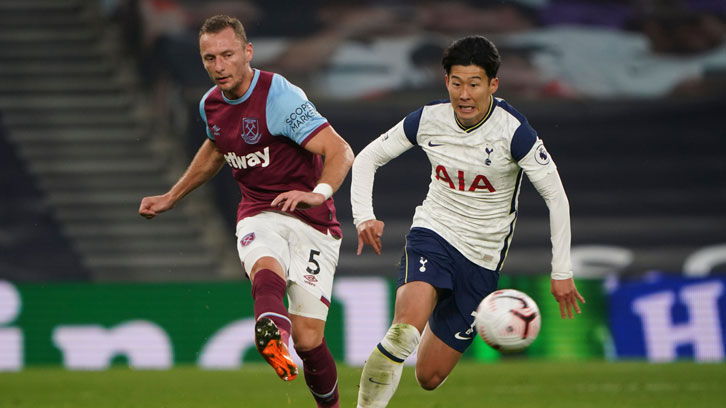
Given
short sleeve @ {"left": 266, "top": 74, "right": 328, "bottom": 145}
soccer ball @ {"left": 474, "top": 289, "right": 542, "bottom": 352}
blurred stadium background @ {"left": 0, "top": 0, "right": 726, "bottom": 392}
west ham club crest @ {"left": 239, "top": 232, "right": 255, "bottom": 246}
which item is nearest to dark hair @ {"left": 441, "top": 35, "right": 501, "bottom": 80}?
short sleeve @ {"left": 266, "top": 74, "right": 328, "bottom": 145}

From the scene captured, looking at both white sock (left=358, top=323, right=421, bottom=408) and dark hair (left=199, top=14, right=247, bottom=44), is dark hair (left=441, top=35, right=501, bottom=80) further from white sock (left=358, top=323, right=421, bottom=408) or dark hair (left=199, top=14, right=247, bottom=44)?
white sock (left=358, top=323, right=421, bottom=408)

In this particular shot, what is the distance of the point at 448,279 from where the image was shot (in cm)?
579

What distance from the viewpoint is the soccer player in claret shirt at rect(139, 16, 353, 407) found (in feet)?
18.7

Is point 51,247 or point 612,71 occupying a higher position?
point 612,71

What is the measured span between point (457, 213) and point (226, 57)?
148 centimetres

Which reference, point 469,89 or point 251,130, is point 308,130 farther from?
point 469,89

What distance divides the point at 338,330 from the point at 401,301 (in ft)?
21.8

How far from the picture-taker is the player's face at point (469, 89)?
5.59 metres

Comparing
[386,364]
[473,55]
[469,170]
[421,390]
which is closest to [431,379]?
[386,364]

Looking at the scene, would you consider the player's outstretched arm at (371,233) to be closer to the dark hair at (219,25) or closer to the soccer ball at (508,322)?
the soccer ball at (508,322)

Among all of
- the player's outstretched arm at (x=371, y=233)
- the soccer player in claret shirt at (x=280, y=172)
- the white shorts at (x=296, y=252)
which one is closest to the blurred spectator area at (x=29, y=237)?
the soccer player in claret shirt at (x=280, y=172)

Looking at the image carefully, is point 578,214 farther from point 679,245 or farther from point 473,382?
point 473,382

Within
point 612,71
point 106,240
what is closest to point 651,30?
point 612,71

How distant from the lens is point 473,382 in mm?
10133
